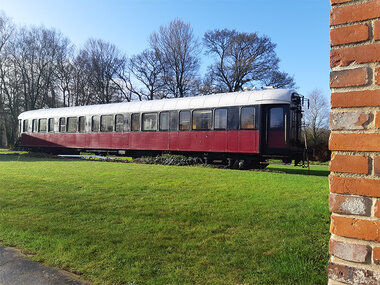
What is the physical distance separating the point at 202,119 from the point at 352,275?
43.6 ft

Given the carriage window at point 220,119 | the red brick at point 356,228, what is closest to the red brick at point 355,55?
the red brick at point 356,228

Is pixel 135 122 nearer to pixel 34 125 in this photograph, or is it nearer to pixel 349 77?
pixel 34 125

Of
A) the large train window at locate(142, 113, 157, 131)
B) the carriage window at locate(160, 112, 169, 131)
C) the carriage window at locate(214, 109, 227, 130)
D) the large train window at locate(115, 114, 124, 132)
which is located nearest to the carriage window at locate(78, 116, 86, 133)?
the large train window at locate(115, 114, 124, 132)

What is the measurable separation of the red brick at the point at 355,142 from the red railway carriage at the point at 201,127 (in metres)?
11.4

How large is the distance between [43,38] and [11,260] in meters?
41.8

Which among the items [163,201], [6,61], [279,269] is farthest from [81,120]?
[6,61]

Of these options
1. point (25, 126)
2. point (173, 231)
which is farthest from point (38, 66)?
point (173, 231)

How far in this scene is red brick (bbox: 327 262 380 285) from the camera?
1454mm

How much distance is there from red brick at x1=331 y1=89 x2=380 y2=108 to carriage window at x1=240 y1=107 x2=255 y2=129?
11.7m

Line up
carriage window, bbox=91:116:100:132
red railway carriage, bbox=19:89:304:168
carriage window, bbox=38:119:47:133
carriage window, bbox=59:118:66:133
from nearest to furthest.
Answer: red railway carriage, bbox=19:89:304:168 → carriage window, bbox=91:116:100:132 → carriage window, bbox=59:118:66:133 → carriage window, bbox=38:119:47:133

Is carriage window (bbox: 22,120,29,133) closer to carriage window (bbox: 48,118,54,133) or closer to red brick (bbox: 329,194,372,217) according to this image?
carriage window (bbox: 48,118,54,133)

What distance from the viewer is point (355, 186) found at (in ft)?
4.88

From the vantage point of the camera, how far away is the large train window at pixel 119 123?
59.4 feet

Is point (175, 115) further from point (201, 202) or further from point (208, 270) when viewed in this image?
point (208, 270)
